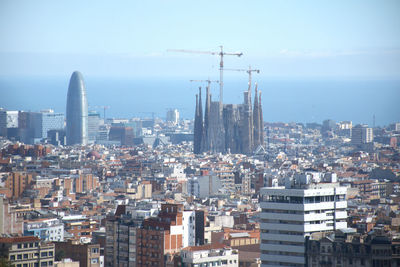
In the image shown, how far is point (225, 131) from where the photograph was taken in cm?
13450

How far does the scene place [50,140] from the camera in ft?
531

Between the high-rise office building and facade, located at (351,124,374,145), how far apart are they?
33.6m

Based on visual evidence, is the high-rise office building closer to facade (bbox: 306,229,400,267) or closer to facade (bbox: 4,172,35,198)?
facade (bbox: 4,172,35,198)

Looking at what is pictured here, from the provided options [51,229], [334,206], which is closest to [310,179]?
[334,206]

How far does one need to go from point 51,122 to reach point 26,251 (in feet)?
459

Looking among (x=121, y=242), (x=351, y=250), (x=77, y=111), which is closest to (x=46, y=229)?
(x=121, y=242)

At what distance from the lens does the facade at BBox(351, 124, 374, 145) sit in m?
152

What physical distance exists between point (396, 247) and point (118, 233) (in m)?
10.8

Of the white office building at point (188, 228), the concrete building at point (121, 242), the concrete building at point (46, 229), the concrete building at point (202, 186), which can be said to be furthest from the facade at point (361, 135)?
the concrete building at point (121, 242)

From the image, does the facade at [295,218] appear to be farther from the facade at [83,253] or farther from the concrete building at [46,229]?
the concrete building at [46,229]

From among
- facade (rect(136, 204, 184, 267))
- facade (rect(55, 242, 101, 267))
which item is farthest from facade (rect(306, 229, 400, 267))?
facade (rect(55, 242, 101, 267))

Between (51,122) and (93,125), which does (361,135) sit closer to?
(93,125)

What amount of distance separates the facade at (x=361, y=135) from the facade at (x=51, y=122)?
42.1 meters

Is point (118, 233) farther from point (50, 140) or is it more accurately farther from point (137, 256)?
point (50, 140)
